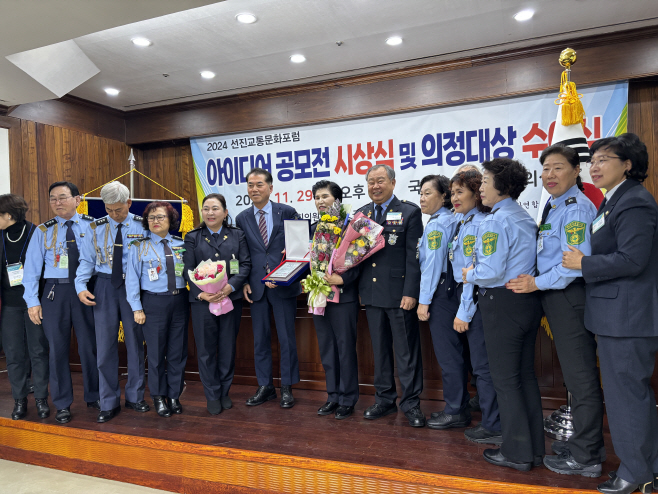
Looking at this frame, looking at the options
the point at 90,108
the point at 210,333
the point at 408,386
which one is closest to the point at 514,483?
the point at 408,386

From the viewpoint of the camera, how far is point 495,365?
6.99ft

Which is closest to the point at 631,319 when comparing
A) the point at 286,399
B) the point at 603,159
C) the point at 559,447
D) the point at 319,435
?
the point at 603,159

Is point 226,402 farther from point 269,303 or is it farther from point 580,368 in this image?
point 580,368

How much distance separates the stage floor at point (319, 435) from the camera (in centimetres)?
213

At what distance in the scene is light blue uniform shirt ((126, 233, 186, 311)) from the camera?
303cm

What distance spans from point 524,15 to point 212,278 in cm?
312

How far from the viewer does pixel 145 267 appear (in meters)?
3.08

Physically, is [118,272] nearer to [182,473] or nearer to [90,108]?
[182,473]

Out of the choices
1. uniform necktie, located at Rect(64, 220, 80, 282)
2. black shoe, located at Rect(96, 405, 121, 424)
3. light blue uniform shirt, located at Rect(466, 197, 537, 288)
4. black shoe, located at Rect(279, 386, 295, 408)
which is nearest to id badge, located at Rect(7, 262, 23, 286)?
uniform necktie, located at Rect(64, 220, 80, 282)

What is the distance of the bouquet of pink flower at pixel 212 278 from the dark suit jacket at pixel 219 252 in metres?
0.09

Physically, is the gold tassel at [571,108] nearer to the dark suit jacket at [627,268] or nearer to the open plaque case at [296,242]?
the dark suit jacket at [627,268]

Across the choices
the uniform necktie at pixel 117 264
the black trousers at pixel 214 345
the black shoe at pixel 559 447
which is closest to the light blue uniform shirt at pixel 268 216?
the black trousers at pixel 214 345

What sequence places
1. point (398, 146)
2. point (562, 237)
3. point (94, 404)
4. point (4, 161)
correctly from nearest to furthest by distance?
point (562, 237), point (94, 404), point (4, 161), point (398, 146)

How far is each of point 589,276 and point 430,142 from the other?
9.81 ft
